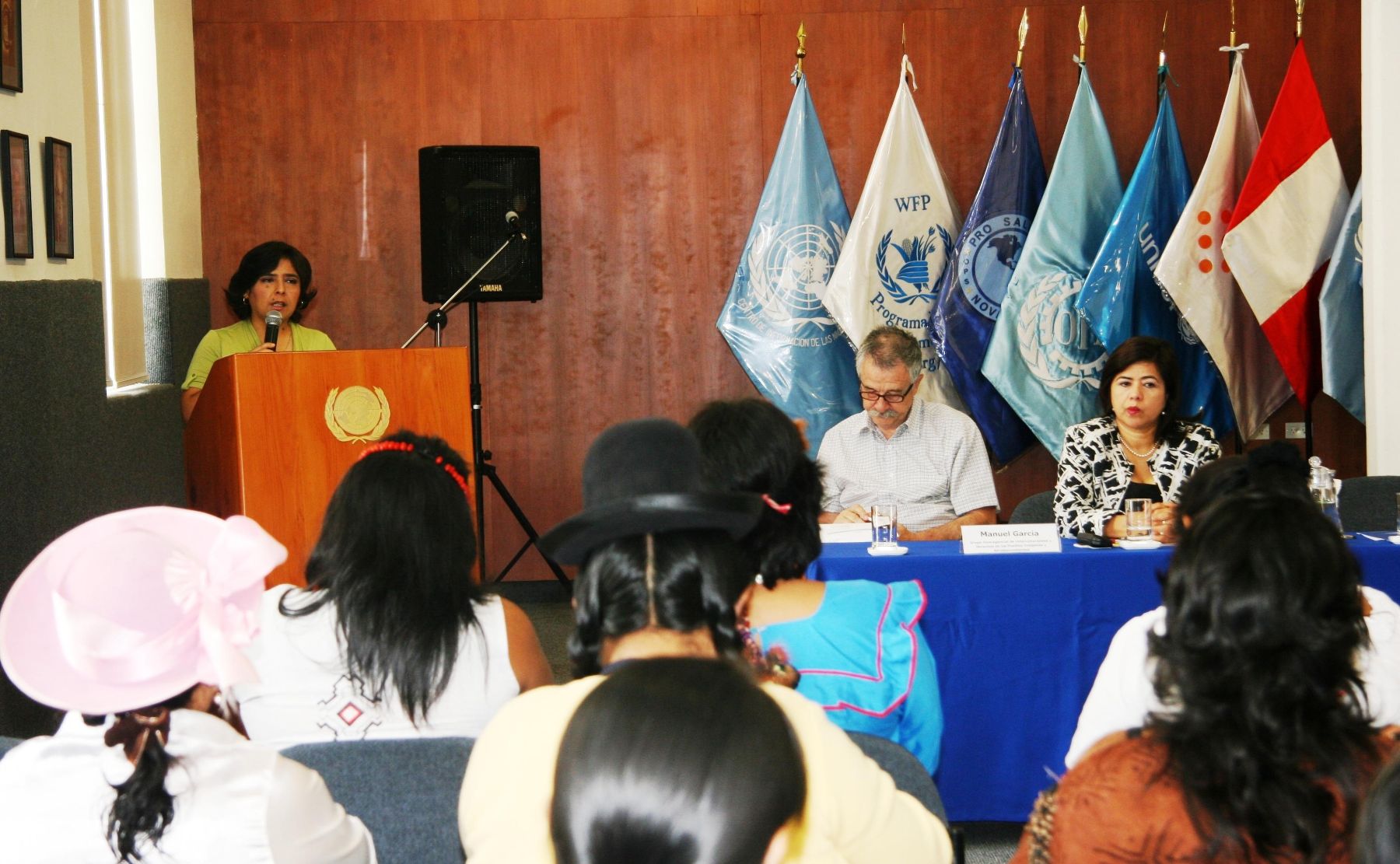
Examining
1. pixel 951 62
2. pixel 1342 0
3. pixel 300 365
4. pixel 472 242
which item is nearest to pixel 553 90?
pixel 472 242

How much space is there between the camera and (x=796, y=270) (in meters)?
5.64

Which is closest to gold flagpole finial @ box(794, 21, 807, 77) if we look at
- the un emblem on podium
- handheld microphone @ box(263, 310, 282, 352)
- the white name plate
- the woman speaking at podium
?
the woman speaking at podium

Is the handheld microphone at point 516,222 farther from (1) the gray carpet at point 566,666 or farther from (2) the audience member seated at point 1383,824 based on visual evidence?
(2) the audience member seated at point 1383,824

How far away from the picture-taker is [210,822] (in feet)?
4.82

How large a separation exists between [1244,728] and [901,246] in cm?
426

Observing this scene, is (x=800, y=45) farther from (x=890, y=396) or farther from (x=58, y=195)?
(x=58, y=195)

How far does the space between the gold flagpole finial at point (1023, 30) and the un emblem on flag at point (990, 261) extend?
69cm

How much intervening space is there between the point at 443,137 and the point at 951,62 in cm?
231

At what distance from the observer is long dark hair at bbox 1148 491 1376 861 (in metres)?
1.34

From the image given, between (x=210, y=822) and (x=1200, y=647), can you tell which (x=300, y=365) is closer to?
(x=210, y=822)

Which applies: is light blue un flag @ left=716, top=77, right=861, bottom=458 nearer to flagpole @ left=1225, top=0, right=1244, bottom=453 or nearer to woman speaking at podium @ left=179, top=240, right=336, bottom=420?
flagpole @ left=1225, top=0, right=1244, bottom=453

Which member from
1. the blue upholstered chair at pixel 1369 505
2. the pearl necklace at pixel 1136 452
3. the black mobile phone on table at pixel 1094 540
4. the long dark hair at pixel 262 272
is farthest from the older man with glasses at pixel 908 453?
the long dark hair at pixel 262 272

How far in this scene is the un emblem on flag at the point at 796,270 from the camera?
5.63m

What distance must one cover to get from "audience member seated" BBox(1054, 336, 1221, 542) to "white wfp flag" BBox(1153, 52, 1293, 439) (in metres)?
1.36
